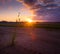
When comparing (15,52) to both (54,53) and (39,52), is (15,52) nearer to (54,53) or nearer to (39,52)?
(39,52)

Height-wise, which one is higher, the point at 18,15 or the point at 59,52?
the point at 18,15

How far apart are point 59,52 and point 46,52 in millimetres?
1079

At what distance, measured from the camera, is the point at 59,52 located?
1226cm

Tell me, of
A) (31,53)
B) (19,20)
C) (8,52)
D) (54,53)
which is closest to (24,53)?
(31,53)

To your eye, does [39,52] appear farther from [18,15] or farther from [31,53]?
[18,15]

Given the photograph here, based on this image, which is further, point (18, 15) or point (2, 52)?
point (18, 15)

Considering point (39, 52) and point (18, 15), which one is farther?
point (18, 15)

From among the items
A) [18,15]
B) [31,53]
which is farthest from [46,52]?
[18,15]

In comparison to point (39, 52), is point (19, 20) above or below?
above

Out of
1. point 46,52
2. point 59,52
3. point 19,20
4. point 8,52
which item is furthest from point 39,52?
point 19,20

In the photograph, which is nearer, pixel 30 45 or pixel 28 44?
pixel 30 45

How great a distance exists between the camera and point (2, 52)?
459 inches

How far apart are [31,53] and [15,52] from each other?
4.15ft

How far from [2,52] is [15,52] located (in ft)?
3.30
